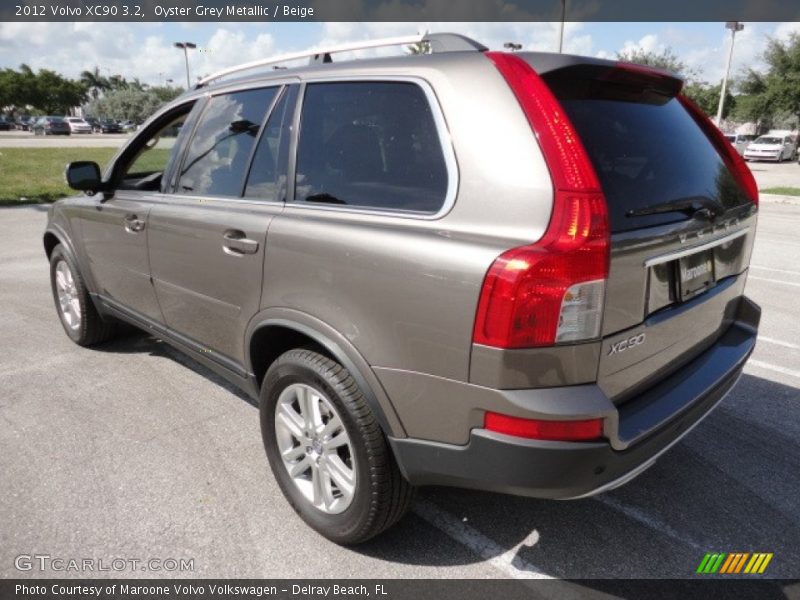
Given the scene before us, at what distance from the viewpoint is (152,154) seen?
3.83 m

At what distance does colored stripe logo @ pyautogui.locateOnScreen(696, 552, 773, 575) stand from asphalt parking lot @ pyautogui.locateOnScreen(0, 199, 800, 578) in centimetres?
3

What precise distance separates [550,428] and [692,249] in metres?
0.96

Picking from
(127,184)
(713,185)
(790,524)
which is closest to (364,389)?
(713,185)

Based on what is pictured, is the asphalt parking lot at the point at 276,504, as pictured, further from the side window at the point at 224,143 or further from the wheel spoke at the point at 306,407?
the side window at the point at 224,143

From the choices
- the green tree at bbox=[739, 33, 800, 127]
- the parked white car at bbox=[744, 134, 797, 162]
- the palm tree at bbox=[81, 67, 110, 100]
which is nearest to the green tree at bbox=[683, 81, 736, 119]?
the green tree at bbox=[739, 33, 800, 127]

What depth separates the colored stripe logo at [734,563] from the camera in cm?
229

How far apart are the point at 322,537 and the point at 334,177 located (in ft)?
4.98

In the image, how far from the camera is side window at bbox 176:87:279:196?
2.80 meters

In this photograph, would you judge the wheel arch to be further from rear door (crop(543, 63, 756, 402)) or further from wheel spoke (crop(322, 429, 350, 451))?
rear door (crop(543, 63, 756, 402))

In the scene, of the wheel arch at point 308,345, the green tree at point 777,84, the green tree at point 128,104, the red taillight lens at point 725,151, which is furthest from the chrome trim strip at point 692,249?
the green tree at point 128,104

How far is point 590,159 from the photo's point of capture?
188cm

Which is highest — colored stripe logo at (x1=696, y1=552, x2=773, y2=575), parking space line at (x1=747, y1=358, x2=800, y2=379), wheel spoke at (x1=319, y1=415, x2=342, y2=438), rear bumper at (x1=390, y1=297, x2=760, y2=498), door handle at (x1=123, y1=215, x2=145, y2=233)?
door handle at (x1=123, y1=215, x2=145, y2=233)

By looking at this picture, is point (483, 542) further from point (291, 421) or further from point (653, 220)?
point (653, 220)

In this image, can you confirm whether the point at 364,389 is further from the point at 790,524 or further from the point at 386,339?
the point at 790,524
